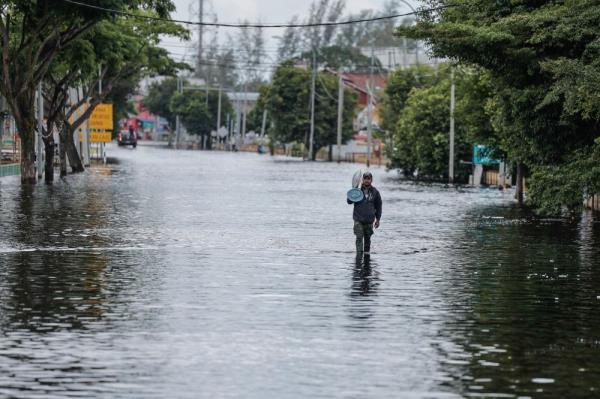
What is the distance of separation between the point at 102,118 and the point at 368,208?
69065 millimetres

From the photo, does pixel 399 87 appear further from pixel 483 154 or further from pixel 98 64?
pixel 483 154

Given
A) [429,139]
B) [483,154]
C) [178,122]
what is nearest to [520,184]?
[483,154]

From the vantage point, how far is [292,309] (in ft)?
51.6

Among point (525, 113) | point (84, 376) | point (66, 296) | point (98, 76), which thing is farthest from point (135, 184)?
point (84, 376)

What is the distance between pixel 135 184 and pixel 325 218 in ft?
73.1

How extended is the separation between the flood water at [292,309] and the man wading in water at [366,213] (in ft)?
1.34

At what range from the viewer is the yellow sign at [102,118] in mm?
89812

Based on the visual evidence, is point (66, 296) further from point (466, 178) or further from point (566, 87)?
point (466, 178)

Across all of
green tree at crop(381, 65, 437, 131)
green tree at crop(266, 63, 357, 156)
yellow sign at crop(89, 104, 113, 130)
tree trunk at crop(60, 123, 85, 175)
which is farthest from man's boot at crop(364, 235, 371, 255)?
green tree at crop(266, 63, 357, 156)

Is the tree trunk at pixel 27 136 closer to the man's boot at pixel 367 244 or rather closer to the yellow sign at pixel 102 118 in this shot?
the man's boot at pixel 367 244

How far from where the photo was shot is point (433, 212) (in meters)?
39.0

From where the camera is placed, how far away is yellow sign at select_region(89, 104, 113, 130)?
89812 mm

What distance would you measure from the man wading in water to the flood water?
0.41 meters

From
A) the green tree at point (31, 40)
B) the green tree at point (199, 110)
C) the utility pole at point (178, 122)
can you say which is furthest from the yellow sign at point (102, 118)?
the utility pole at point (178, 122)
